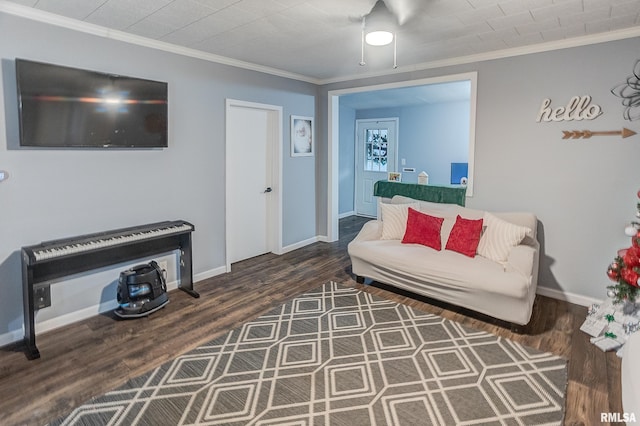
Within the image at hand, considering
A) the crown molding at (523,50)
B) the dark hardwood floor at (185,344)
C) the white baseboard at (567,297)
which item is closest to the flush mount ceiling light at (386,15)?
the crown molding at (523,50)

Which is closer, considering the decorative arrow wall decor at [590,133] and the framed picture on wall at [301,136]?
the decorative arrow wall decor at [590,133]

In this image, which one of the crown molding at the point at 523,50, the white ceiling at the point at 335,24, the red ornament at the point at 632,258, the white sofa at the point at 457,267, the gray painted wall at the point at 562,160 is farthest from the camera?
the gray painted wall at the point at 562,160

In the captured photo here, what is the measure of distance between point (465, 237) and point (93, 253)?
3479mm

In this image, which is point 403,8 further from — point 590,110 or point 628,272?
point 628,272

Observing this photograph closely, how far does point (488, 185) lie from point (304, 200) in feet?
8.49

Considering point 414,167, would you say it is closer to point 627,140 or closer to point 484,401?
point 627,140

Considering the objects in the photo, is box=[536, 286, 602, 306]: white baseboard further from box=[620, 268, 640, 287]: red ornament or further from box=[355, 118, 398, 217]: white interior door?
box=[355, 118, 398, 217]: white interior door

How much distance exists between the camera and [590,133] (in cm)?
343

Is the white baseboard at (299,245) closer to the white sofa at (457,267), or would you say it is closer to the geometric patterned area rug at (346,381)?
the white sofa at (457,267)

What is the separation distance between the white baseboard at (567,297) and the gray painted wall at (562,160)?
0.9 inches

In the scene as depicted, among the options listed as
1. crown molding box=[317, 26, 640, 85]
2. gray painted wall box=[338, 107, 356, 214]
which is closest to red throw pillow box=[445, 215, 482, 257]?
crown molding box=[317, 26, 640, 85]

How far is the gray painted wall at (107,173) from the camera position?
2807 millimetres

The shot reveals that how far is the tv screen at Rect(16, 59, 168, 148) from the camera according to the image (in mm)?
2742

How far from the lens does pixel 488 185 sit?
4.10 metres
